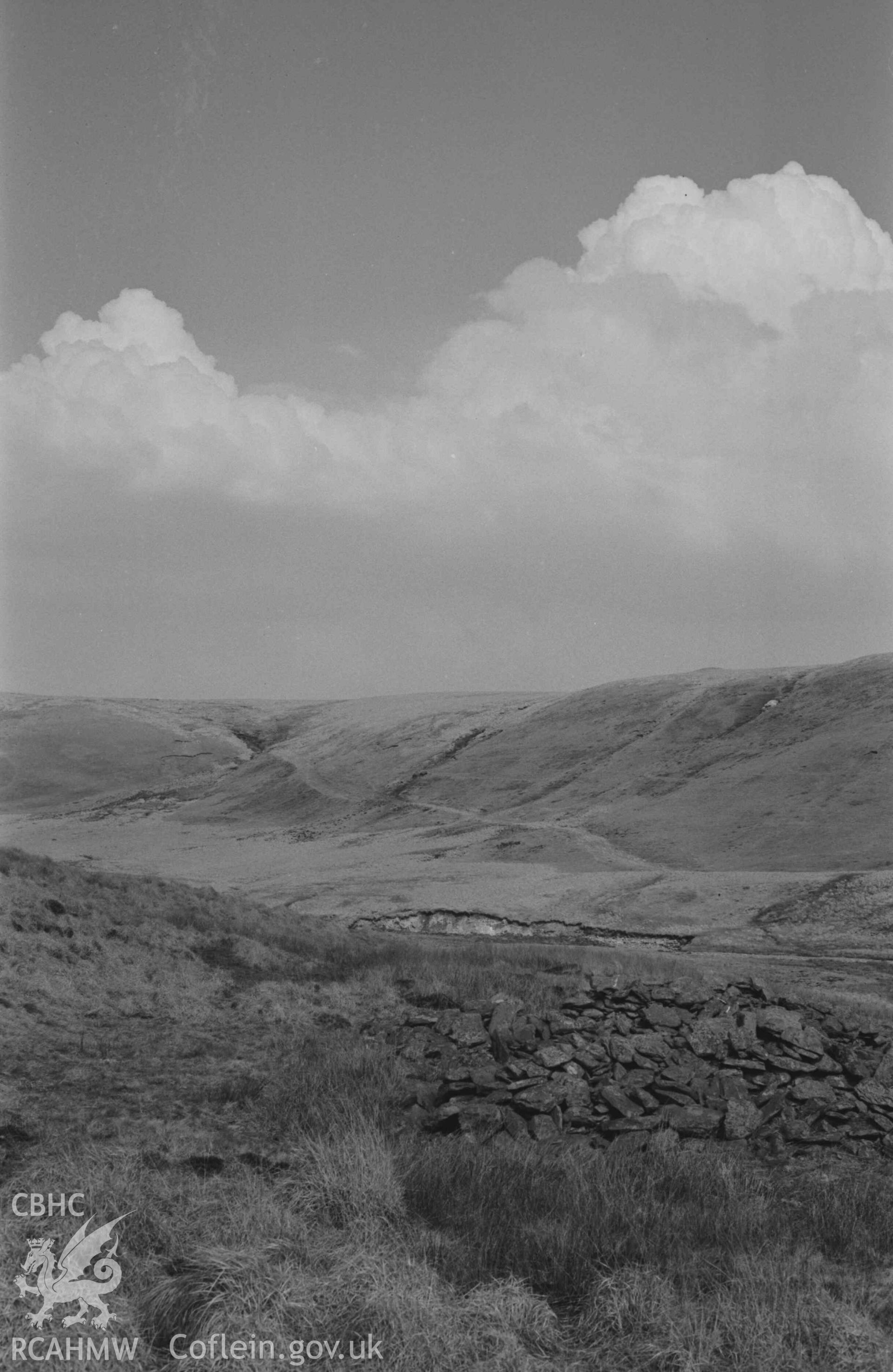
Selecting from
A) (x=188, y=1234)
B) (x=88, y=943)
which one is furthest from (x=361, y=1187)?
(x=88, y=943)

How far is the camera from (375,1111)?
369 inches

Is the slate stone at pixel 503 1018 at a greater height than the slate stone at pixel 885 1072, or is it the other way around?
the slate stone at pixel 503 1018

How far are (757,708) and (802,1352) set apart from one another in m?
80.4

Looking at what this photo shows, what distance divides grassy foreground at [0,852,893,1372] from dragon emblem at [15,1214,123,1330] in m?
0.07

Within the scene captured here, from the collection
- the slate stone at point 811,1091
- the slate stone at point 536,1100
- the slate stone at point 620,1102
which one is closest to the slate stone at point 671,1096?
the slate stone at point 620,1102

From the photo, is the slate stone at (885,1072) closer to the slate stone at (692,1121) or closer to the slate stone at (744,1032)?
the slate stone at (744,1032)

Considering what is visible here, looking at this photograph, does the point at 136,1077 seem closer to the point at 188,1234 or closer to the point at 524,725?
the point at 188,1234

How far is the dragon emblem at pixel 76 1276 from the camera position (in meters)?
5.04

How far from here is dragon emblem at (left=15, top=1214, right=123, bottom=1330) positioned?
5043mm

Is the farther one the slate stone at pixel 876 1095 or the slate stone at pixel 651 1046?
the slate stone at pixel 651 1046

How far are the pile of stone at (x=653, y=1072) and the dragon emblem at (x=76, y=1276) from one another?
4431mm

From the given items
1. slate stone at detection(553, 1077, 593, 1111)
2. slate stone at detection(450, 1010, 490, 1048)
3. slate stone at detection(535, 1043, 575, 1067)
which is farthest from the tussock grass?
slate stone at detection(450, 1010, 490, 1048)

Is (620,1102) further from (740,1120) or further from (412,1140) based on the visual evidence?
(412,1140)

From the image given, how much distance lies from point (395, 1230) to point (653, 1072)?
5.73 metres
